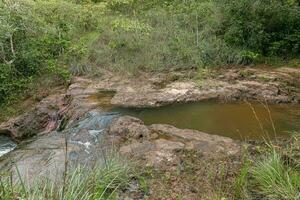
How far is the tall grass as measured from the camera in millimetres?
3090

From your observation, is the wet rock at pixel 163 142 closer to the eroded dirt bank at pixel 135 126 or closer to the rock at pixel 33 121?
the eroded dirt bank at pixel 135 126

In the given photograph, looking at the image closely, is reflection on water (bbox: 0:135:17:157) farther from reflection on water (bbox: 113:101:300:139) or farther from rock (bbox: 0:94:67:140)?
reflection on water (bbox: 113:101:300:139)

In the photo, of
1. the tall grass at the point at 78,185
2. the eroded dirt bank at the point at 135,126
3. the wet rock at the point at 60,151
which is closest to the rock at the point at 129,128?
the eroded dirt bank at the point at 135,126

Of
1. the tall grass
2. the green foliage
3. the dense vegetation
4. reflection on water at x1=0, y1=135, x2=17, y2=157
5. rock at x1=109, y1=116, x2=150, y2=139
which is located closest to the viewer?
the tall grass

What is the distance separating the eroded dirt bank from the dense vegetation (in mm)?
794

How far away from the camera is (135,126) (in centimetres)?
688

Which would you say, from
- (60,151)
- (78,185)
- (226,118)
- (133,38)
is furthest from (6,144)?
(78,185)

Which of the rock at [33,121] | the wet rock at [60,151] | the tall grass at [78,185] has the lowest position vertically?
the rock at [33,121]

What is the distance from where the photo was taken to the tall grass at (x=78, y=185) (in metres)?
3.09

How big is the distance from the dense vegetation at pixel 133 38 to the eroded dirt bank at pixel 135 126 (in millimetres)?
794

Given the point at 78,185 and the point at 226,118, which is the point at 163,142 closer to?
the point at 226,118

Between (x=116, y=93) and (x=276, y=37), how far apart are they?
17.0 feet

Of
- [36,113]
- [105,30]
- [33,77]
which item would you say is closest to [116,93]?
[36,113]

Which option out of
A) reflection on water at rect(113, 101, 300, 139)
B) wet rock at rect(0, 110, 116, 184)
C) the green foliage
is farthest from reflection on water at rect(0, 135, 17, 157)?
the green foliage
